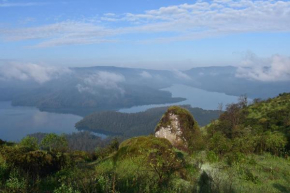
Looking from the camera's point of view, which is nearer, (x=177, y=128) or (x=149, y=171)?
(x=149, y=171)

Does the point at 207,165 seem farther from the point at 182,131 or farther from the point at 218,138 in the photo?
the point at 182,131

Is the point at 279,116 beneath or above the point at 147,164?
Answer: beneath

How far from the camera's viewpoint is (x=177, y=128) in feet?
66.3

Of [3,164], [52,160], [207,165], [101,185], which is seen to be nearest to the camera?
[101,185]

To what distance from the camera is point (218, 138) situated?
14625 millimetres

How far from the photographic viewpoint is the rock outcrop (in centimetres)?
1936

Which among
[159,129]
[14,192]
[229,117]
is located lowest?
[229,117]

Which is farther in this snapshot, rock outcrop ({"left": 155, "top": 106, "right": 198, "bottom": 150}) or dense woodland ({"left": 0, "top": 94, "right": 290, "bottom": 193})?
rock outcrop ({"left": 155, "top": 106, "right": 198, "bottom": 150})

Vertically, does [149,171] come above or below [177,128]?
above

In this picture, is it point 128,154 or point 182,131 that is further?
point 182,131

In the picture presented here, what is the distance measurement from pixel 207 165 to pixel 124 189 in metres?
5.12

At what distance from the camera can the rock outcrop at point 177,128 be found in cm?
1936

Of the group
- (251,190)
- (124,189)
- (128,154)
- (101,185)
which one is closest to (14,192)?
(101,185)

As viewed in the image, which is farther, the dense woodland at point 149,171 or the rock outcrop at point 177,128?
the rock outcrop at point 177,128
